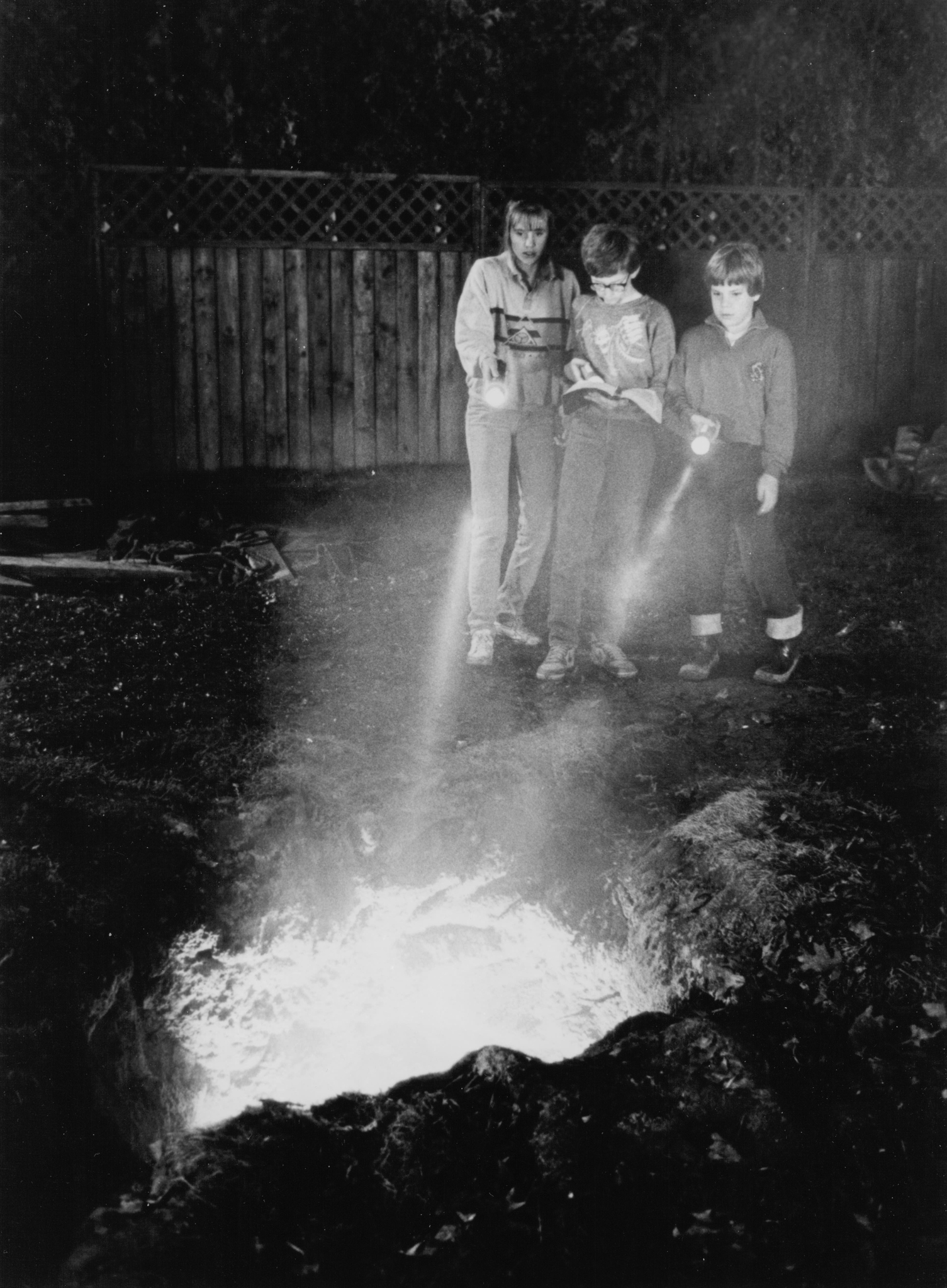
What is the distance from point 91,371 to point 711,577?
16.7 ft

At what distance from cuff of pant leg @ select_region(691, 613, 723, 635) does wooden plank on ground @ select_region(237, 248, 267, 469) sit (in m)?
4.30

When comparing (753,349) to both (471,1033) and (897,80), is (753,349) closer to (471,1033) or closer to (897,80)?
(471,1033)

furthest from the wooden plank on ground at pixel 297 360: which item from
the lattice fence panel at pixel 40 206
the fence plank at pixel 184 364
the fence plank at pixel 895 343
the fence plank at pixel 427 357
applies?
the fence plank at pixel 895 343

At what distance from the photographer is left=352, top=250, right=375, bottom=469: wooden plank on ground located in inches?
303

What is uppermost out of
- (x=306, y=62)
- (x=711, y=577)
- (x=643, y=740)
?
(x=306, y=62)

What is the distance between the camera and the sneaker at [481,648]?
4.80m

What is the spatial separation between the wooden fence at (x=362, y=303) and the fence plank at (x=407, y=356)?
14 mm

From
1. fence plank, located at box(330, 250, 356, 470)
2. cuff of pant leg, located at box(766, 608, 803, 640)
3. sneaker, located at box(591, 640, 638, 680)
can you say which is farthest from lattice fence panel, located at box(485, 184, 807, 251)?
cuff of pant leg, located at box(766, 608, 803, 640)

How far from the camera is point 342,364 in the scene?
780cm

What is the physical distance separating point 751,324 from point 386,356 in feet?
13.4

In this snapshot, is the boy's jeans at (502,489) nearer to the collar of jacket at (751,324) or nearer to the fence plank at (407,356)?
the collar of jacket at (751,324)

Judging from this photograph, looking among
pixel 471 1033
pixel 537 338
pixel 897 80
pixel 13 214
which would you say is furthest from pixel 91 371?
pixel 897 80

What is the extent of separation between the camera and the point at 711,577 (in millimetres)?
4602

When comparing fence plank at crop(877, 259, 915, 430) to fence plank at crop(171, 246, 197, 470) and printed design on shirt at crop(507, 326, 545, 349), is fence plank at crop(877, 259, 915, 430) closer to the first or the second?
printed design on shirt at crop(507, 326, 545, 349)
